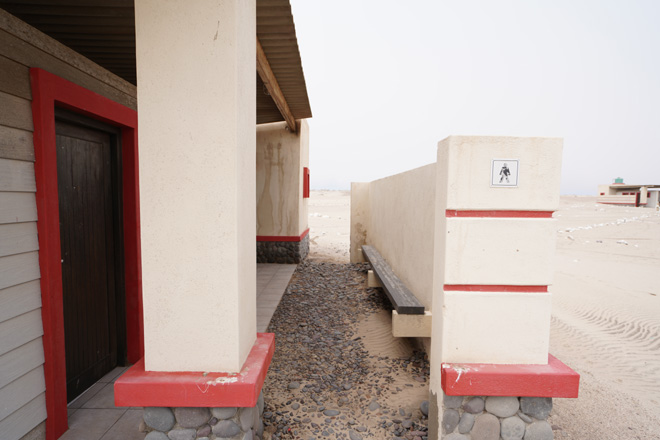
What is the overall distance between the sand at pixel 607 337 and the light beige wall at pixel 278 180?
6.50 ft

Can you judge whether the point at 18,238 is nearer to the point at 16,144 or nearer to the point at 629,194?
the point at 16,144

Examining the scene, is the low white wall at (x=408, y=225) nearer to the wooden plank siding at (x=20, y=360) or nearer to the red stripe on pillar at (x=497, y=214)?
the red stripe on pillar at (x=497, y=214)

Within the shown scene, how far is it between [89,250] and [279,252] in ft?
18.5

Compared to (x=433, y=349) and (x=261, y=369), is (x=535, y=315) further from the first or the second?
(x=261, y=369)

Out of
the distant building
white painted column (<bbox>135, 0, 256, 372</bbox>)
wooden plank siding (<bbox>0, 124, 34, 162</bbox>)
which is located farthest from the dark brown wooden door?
the distant building

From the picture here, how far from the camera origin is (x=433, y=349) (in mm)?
2768

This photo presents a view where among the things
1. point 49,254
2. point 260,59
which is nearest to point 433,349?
point 49,254

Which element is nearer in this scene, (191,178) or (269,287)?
(191,178)

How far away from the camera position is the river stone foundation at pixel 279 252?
29.3 ft

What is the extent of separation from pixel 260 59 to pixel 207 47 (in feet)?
8.21

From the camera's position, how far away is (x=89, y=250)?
136 inches

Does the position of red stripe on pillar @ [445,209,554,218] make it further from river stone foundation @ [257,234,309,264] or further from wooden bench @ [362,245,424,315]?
river stone foundation @ [257,234,309,264]

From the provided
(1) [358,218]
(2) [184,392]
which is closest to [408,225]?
(2) [184,392]

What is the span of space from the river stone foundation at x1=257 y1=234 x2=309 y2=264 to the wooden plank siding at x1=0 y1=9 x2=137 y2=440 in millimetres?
6350
